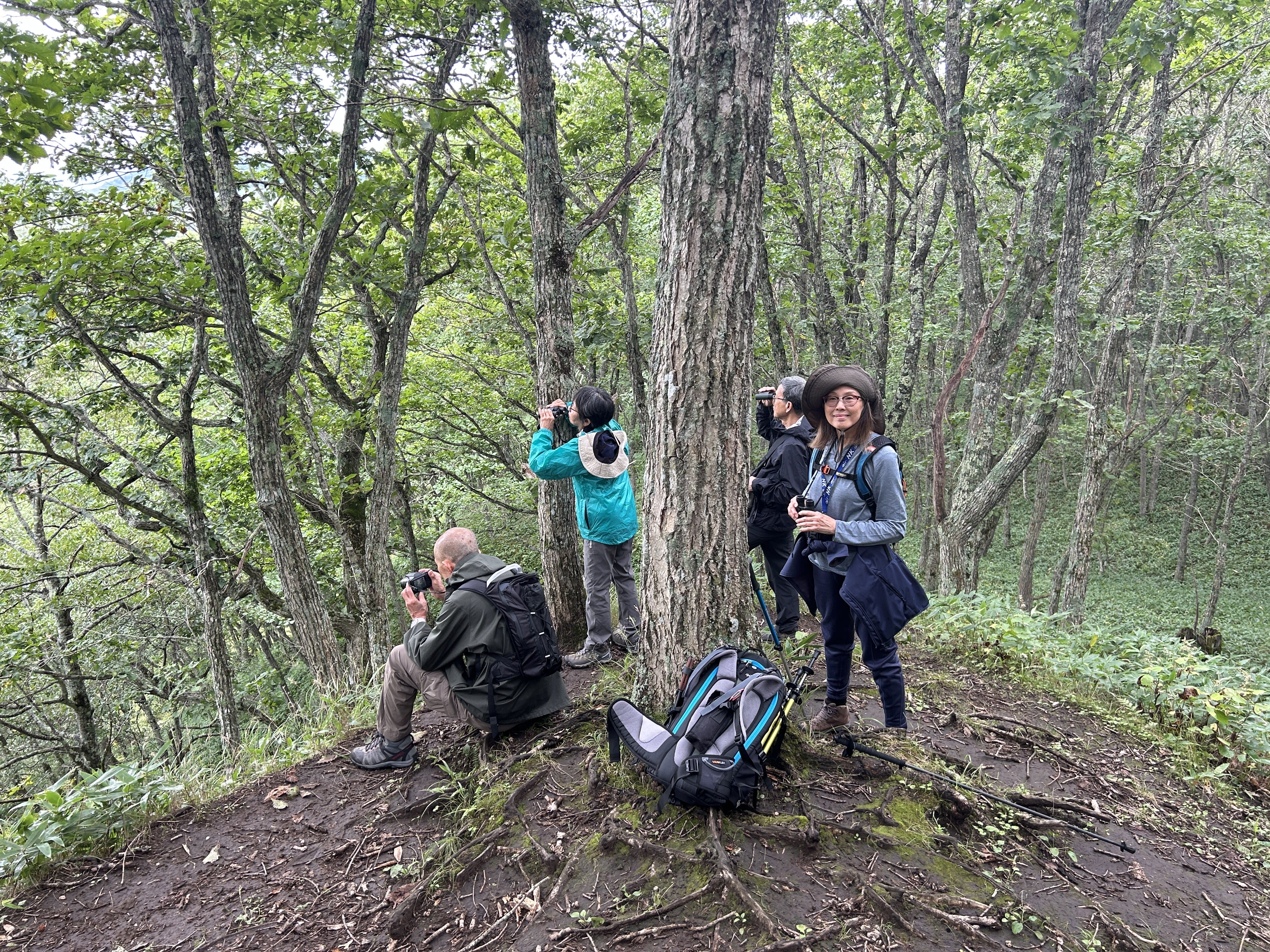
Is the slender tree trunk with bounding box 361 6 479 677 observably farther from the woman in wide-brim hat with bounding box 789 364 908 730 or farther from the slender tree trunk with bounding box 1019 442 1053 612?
the slender tree trunk with bounding box 1019 442 1053 612

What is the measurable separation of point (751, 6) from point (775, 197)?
578 centimetres

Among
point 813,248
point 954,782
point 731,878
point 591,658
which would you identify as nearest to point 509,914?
point 731,878

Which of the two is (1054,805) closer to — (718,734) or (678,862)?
(718,734)

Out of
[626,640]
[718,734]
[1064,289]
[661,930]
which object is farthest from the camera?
Result: [1064,289]

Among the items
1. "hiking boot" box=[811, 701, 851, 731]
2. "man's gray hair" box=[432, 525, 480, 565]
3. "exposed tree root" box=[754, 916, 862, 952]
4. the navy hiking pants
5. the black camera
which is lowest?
"hiking boot" box=[811, 701, 851, 731]

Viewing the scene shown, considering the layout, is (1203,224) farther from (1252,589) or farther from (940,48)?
(1252,589)

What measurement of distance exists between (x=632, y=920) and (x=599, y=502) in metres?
2.72

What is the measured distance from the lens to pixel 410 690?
403 centimetres

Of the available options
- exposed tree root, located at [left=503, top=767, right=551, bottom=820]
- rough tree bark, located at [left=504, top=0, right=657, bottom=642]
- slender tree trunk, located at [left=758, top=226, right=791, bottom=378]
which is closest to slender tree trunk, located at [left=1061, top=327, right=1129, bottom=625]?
slender tree trunk, located at [left=758, top=226, right=791, bottom=378]

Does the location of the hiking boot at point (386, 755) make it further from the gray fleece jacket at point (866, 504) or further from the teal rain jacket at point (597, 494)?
the gray fleece jacket at point (866, 504)

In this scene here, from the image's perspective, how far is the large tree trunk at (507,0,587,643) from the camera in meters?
5.09

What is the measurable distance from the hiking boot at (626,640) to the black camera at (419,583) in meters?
1.55

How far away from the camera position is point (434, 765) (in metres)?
4.02

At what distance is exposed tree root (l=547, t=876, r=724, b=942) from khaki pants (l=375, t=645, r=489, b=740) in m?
1.63
